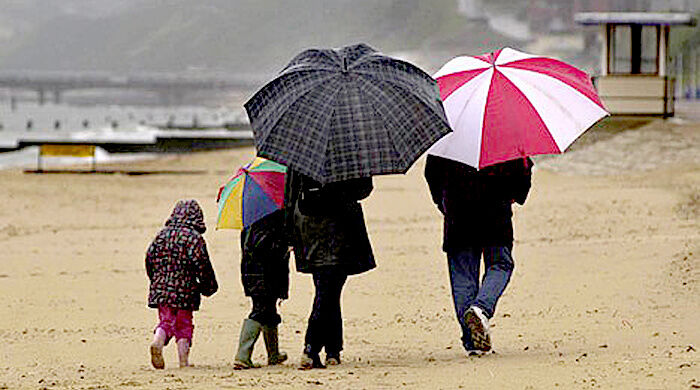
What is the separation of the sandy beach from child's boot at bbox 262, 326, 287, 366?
67 mm

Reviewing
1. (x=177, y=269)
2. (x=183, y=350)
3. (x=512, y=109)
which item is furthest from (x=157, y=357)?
(x=512, y=109)

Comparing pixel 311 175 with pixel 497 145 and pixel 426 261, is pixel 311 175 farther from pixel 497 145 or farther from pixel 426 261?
pixel 426 261

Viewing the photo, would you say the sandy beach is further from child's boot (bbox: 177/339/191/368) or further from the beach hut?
the beach hut

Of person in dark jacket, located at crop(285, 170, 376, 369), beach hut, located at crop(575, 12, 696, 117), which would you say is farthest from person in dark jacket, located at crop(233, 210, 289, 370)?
beach hut, located at crop(575, 12, 696, 117)

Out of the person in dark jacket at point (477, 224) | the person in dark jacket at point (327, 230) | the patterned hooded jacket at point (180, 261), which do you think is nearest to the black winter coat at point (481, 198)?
the person in dark jacket at point (477, 224)

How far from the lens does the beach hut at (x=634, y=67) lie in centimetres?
2895

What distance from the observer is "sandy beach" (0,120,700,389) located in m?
6.61

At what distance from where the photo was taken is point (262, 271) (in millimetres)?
7188

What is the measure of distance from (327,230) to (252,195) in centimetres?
57

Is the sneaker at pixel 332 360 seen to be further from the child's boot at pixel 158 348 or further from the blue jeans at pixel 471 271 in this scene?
the child's boot at pixel 158 348

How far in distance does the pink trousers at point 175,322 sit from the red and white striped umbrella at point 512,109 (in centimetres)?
160

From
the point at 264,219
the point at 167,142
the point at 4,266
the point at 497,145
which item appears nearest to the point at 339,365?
the point at 264,219

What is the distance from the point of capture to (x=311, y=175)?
6.52m

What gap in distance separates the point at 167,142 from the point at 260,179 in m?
30.6
